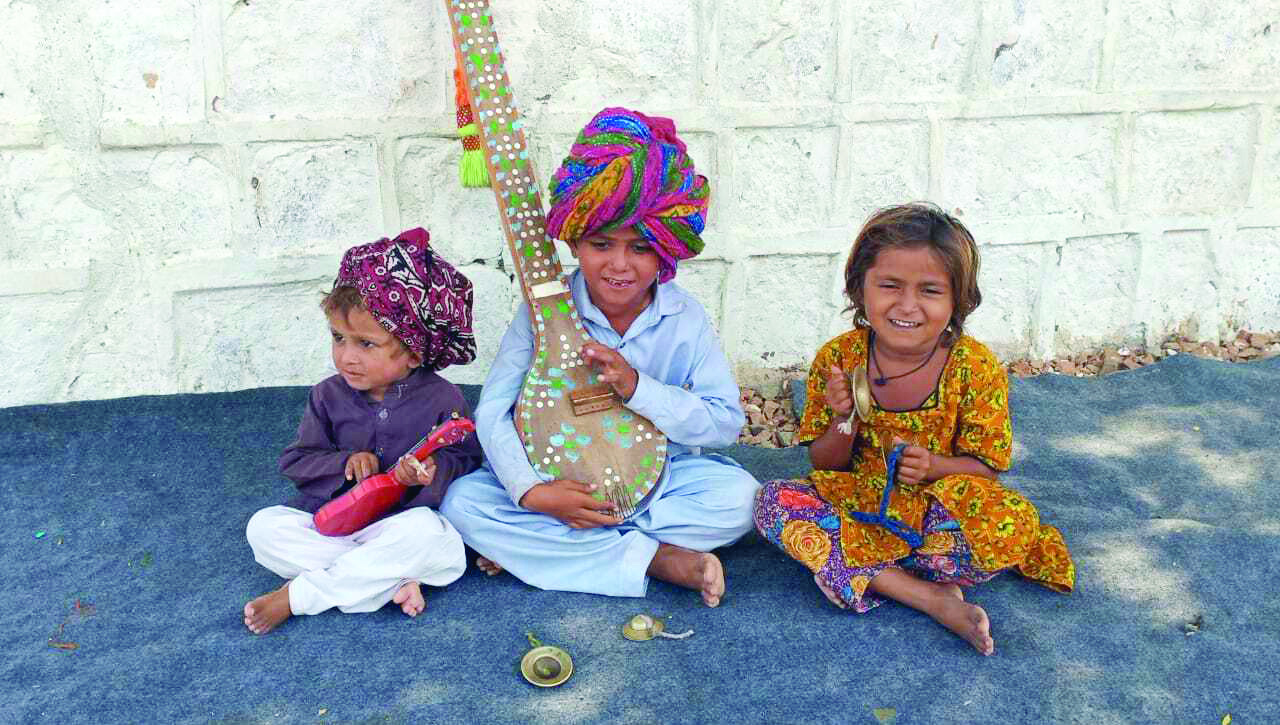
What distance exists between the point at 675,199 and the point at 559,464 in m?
0.77

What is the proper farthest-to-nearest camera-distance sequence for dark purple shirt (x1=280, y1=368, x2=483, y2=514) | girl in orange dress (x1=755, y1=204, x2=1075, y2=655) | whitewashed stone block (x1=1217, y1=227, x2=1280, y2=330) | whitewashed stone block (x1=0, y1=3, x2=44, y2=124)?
whitewashed stone block (x1=1217, y1=227, x2=1280, y2=330) < whitewashed stone block (x1=0, y1=3, x2=44, y2=124) < dark purple shirt (x1=280, y1=368, x2=483, y2=514) < girl in orange dress (x1=755, y1=204, x2=1075, y2=655)

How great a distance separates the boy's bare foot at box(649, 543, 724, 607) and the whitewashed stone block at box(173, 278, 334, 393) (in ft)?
5.46

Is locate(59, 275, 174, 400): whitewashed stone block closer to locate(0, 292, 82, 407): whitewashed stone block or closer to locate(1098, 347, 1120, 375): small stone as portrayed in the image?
locate(0, 292, 82, 407): whitewashed stone block

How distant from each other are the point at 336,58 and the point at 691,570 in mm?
2135

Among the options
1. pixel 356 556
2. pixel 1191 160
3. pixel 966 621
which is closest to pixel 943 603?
pixel 966 621

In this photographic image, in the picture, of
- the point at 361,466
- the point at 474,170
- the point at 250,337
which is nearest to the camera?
the point at 361,466

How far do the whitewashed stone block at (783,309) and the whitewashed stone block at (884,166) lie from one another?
0.26 metres

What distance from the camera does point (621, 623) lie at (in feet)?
8.64

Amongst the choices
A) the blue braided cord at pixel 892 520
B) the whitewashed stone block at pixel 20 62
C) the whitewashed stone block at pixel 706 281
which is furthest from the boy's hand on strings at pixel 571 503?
the whitewashed stone block at pixel 20 62

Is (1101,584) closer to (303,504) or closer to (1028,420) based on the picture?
(1028,420)

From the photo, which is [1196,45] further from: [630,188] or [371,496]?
[371,496]

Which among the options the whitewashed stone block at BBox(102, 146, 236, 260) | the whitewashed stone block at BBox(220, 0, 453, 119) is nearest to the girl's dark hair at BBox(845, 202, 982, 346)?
the whitewashed stone block at BBox(220, 0, 453, 119)

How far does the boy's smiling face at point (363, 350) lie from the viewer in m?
2.75

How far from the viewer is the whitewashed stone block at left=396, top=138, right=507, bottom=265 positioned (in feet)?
11.9
